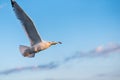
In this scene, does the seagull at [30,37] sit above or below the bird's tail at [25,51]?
above

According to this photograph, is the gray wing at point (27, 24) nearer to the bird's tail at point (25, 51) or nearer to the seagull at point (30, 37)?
the seagull at point (30, 37)

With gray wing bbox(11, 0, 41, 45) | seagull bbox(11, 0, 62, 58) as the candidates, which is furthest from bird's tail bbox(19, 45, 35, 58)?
gray wing bbox(11, 0, 41, 45)

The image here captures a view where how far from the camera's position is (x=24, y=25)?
7.29 metres

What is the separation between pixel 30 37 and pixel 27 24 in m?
0.22

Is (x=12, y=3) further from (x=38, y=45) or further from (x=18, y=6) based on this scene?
(x=38, y=45)

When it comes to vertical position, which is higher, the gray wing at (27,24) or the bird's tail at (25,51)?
the gray wing at (27,24)

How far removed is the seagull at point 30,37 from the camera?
715cm

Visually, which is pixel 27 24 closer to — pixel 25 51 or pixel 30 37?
pixel 30 37

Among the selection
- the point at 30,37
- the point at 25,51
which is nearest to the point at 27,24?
the point at 30,37

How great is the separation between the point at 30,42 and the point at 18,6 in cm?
57

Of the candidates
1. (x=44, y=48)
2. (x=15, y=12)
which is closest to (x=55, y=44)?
(x=44, y=48)

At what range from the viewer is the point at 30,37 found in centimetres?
743

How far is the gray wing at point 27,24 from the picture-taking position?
7129mm

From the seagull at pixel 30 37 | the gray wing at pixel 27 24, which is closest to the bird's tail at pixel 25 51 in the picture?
the seagull at pixel 30 37
